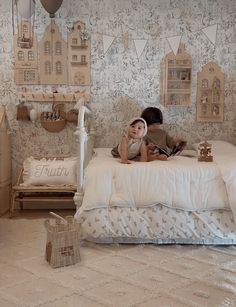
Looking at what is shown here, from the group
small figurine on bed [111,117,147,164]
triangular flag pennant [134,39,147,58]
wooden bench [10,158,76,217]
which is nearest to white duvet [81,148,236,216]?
small figurine on bed [111,117,147,164]

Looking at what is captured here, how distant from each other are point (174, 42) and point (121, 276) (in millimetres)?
2565

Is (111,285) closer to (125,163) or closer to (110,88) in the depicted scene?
(125,163)

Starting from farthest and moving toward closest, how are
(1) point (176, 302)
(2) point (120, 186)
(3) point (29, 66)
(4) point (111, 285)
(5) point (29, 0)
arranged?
(3) point (29, 66) → (5) point (29, 0) → (2) point (120, 186) → (4) point (111, 285) → (1) point (176, 302)

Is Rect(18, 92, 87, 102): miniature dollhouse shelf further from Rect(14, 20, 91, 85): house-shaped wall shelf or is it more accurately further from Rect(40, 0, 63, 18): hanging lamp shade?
Rect(40, 0, 63, 18): hanging lamp shade

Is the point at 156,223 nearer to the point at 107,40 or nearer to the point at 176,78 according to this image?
the point at 176,78

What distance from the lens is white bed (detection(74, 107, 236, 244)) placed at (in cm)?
317

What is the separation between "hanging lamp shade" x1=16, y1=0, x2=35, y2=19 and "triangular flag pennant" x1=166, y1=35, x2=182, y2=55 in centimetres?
135

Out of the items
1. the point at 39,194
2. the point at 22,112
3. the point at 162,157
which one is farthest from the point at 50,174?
the point at 162,157

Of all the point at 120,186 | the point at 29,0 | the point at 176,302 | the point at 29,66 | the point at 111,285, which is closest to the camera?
the point at 176,302

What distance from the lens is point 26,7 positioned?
4121 millimetres

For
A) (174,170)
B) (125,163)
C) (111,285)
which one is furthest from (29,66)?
(111,285)

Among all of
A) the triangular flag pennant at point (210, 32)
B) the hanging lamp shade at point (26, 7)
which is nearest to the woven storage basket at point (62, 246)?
the hanging lamp shade at point (26, 7)

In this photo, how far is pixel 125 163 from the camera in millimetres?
3332

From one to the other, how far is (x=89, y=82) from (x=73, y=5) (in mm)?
765
